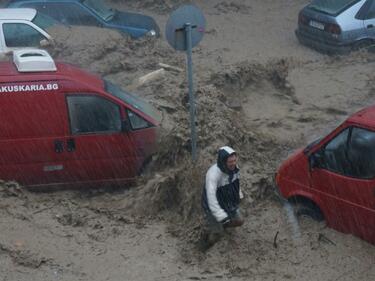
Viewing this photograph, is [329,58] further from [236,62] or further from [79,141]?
[79,141]

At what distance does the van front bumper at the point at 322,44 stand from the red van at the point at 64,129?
277 inches

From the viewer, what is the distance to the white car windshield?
1641 cm

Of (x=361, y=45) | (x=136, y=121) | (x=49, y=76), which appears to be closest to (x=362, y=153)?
(x=136, y=121)

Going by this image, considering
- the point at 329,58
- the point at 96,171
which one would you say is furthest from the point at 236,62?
the point at 96,171

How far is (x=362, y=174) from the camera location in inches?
312

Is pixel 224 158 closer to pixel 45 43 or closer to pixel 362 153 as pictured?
pixel 362 153

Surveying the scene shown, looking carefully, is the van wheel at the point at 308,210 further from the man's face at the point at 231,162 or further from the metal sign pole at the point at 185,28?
the metal sign pole at the point at 185,28

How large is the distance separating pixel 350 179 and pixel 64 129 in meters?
3.62

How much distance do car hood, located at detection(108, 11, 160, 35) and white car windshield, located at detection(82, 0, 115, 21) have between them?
102mm

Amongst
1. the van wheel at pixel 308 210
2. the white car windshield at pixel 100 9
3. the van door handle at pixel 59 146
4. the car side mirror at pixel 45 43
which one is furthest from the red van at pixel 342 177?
the white car windshield at pixel 100 9

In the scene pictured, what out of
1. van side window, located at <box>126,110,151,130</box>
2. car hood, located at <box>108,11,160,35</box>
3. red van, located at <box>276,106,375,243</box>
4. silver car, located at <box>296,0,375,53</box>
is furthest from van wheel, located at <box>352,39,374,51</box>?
red van, located at <box>276,106,375,243</box>

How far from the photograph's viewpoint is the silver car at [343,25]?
16.1 metres

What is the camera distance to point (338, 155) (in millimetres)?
8180

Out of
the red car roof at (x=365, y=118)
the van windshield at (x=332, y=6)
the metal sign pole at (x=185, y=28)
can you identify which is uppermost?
the metal sign pole at (x=185, y=28)
